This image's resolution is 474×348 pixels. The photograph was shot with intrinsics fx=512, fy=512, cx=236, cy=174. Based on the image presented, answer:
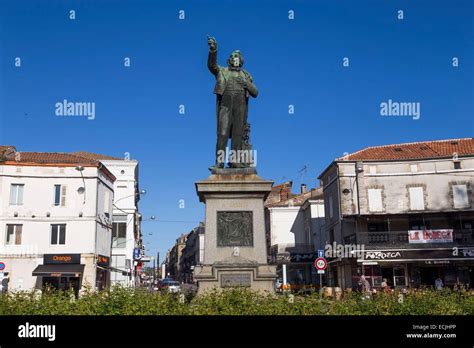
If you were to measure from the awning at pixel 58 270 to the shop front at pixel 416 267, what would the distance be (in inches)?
796

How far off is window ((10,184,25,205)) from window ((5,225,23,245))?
1.75 metres

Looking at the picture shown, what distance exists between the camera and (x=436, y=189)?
4009cm

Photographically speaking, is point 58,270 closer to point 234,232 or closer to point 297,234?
point 234,232

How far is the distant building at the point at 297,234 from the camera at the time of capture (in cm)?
5456

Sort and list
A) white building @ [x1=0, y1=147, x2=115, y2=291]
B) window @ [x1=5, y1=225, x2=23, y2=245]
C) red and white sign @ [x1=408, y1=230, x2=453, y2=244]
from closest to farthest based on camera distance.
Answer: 1. white building @ [x1=0, y1=147, x2=115, y2=291]
2. window @ [x1=5, y1=225, x2=23, y2=245]
3. red and white sign @ [x1=408, y1=230, x2=453, y2=244]

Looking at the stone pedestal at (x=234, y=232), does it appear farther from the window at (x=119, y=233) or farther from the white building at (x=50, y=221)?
the window at (x=119, y=233)

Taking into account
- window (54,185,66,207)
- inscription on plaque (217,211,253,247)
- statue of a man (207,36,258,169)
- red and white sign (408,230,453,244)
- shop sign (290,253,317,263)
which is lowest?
shop sign (290,253,317,263)

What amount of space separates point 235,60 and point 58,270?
27491mm

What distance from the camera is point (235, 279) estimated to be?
11.6m

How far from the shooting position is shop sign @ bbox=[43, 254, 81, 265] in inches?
1428

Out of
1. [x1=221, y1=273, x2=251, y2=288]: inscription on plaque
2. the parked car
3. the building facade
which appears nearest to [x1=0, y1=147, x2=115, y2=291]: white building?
the parked car

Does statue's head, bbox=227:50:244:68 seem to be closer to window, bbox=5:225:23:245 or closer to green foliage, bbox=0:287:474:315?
green foliage, bbox=0:287:474:315
